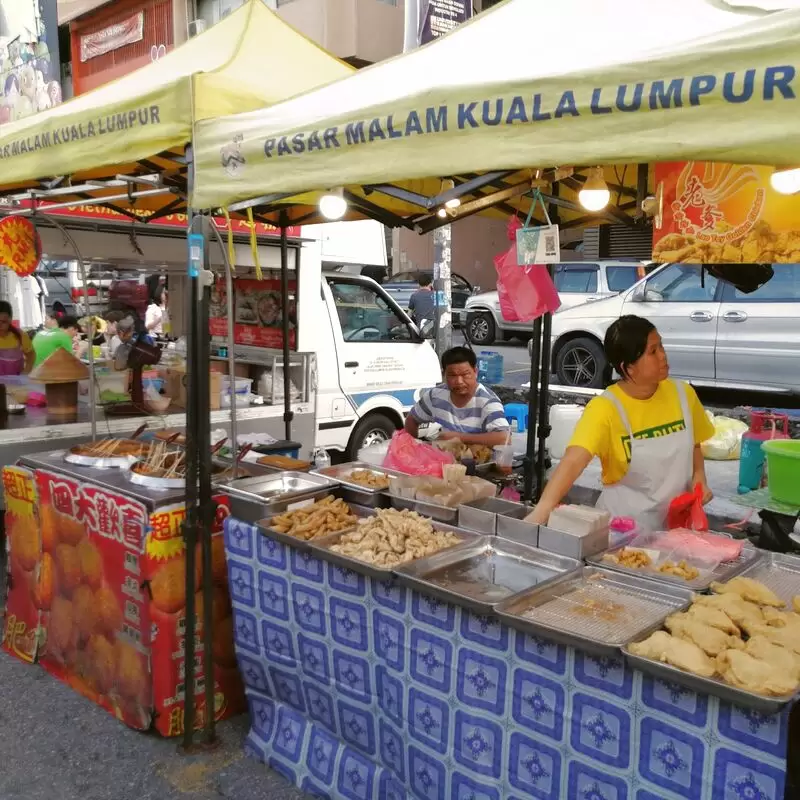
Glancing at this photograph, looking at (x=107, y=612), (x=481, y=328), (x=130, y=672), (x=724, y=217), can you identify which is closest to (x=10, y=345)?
(x=107, y=612)

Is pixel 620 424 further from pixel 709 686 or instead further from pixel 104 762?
pixel 104 762

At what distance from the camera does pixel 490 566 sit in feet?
9.04

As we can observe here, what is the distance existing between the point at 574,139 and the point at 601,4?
0.64m

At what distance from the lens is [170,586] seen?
10.6 ft

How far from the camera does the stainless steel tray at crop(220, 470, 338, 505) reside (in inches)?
126

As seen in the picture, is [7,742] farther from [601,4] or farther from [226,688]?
[601,4]

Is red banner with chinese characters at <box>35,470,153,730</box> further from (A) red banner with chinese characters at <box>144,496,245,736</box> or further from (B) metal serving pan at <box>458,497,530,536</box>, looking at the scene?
(B) metal serving pan at <box>458,497,530,536</box>

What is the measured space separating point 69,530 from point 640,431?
278 cm

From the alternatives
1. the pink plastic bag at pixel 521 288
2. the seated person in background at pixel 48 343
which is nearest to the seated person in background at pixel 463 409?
the pink plastic bag at pixel 521 288

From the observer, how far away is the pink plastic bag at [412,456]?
436 centimetres

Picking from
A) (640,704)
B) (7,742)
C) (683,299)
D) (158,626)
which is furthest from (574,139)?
(683,299)

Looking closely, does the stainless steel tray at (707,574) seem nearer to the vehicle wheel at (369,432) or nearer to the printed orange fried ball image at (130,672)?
the printed orange fried ball image at (130,672)

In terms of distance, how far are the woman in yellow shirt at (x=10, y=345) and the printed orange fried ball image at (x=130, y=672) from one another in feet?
13.6

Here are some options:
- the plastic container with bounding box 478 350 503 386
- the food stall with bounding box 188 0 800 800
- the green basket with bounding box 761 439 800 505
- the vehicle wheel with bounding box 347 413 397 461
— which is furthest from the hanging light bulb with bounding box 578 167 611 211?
the plastic container with bounding box 478 350 503 386
